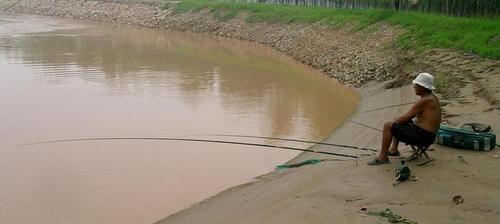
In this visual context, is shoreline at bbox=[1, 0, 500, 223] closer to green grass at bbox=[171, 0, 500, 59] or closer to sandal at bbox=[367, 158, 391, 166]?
sandal at bbox=[367, 158, 391, 166]

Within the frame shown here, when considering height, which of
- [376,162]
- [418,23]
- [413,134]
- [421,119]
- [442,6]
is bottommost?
[376,162]

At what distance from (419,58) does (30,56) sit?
15994 mm

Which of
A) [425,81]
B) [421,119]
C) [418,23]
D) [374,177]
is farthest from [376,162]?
[418,23]

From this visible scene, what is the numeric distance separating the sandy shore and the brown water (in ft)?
2.52

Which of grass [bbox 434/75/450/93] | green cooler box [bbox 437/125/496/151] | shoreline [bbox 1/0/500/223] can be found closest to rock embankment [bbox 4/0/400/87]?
shoreline [bbox 1/0/500/223]

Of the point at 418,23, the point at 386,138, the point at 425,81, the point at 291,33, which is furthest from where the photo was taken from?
the point at 291,33

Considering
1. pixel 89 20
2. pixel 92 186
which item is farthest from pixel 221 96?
pixel 89 20

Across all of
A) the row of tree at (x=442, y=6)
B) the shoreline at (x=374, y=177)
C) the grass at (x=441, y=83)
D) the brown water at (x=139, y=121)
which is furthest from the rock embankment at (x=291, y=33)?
the row of tree at (x=442, y=6)

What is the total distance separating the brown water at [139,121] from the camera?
7574 mm

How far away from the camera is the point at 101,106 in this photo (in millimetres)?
13305

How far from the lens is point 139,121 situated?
11.8 meters

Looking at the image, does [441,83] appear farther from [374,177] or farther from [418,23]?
[418,23]

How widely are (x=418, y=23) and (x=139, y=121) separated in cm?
1120

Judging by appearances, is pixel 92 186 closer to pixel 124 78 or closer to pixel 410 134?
pixel 410 134
